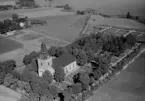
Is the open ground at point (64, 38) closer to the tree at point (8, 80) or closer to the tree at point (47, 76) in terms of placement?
the tree at point (47, 76)

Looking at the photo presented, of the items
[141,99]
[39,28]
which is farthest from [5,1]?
[141,99]

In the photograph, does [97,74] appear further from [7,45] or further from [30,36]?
[30,36]

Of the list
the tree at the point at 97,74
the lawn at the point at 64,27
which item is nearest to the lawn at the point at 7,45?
the lawn at the point at 64,27

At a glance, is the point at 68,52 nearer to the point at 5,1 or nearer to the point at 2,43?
the point at 2,43

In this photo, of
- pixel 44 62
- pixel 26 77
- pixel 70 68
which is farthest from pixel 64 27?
pixel 26 77

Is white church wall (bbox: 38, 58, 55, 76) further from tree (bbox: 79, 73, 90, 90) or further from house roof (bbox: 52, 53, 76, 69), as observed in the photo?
tree (bbox: 79, 73, 90, 90)

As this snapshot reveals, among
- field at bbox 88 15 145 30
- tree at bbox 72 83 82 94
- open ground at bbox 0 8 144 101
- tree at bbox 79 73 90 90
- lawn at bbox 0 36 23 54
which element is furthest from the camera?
field at bbox 88 15 145 30

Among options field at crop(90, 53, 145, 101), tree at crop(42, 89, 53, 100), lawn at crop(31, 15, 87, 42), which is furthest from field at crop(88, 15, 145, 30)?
tree at crop(42, 89, 53, 100)
